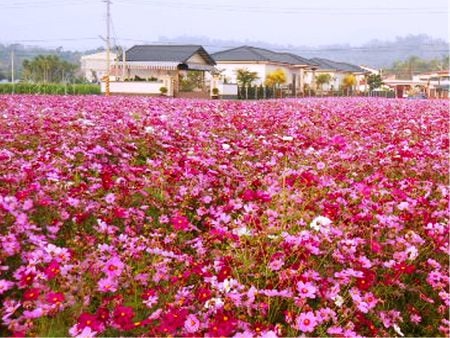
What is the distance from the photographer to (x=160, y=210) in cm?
479

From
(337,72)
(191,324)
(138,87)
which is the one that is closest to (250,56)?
(138,87)

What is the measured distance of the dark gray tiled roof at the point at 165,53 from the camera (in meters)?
46.5

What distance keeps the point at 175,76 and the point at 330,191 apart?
41419 mm

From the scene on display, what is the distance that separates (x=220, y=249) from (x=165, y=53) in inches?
1775

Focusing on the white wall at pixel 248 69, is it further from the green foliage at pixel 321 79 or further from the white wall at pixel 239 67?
the green foliage at pixel 321 79

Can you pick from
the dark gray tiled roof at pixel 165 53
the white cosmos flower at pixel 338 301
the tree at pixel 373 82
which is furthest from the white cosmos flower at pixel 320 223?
the tree at pixel 373 82

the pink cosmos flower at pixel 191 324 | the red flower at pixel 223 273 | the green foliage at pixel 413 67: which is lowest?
the pink cosmos flower at pixel 191 324

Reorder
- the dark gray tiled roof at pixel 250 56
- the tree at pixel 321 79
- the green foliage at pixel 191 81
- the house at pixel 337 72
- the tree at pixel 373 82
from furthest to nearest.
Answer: the tree at pixel 373 82 → the house at pixel 337 72 → the tree at pixel 321 79 → the dark gray tiled roof at pixel 250 56 → the green foliage at pixel 191 81

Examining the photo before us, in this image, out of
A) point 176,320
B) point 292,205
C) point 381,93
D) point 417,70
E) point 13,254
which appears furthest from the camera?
point 417,70

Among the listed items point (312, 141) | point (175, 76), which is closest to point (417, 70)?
point (175, 76)

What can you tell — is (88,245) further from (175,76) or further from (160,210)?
(175,76)

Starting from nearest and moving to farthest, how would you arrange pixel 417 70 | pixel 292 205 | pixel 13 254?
pixel 13 254, pixel 292 205, pixel 417 70

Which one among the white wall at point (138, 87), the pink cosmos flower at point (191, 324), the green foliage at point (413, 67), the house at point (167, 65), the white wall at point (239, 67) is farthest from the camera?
the green foliage at point (413, 67)

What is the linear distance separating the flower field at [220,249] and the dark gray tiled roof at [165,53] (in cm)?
4103
